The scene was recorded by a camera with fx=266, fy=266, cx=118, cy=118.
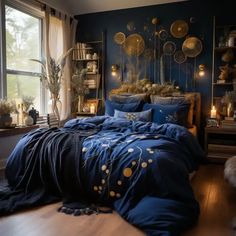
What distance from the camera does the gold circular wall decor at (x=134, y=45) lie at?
4.73 m

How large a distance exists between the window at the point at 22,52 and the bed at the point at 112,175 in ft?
5.36

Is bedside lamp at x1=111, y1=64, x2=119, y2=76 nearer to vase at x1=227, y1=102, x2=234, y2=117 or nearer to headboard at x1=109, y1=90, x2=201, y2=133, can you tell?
headboard at x1=109, y1=90, x2=201, y2=133

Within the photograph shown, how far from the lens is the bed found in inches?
82.5

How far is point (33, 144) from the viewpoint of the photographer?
2.77 meters

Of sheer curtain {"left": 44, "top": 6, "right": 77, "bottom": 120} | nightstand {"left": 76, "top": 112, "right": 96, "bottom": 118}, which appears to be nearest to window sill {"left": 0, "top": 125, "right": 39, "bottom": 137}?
sheer curtain {"left": 44, "top": 6, "right": 77, "bottom": 120}

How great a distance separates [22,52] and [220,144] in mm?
3444

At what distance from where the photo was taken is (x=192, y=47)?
4371 mm

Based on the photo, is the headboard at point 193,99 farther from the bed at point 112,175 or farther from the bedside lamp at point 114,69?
the bed at point 112,175

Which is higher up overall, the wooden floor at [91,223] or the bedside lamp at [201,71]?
the bedside lamp at [201,71]

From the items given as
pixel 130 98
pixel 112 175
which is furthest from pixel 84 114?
pixel 112 175

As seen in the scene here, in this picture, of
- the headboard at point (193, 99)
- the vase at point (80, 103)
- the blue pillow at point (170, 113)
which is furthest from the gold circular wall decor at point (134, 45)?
the blue pillow at point (170, 113)

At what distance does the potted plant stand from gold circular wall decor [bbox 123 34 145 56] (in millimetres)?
2288

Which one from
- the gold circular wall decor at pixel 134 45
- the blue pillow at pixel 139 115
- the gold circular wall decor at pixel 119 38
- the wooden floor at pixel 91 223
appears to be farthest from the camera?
the gold circular wall decor at pixel 119 38

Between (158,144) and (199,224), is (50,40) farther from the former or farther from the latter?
(199,224)
